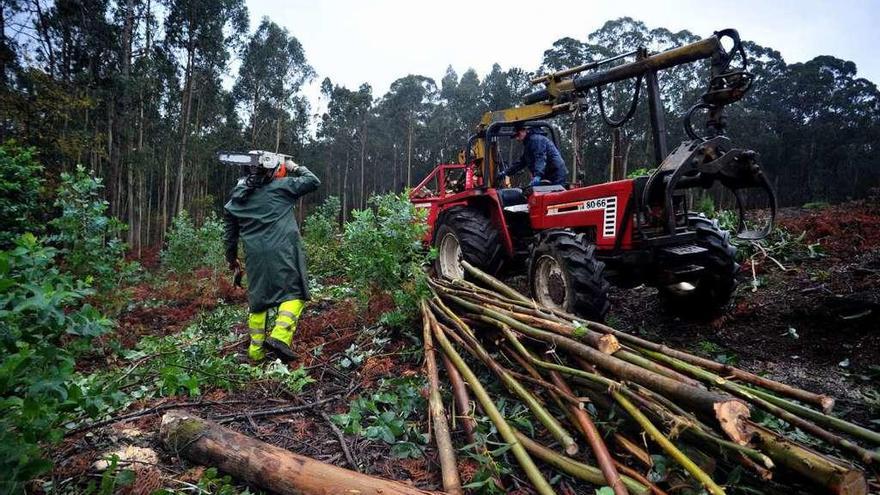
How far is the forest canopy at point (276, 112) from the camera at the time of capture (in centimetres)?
1794

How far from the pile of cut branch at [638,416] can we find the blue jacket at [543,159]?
3309mm

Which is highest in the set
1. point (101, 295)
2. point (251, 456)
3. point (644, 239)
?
point (644, 239)

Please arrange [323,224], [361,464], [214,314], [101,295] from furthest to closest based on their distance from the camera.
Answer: [323,224]
[214,314]
[101,295]
[361,464]

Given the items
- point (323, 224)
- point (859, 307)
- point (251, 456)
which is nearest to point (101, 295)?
point (251, 456)

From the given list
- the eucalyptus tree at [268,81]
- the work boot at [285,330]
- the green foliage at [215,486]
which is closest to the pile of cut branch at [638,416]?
the green foliage at [215,486]

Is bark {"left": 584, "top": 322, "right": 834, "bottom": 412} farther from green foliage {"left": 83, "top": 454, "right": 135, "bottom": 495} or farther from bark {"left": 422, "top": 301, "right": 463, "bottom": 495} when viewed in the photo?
green foliage {"left": 83, "top": 454, "right": 135, "bottom": 495}

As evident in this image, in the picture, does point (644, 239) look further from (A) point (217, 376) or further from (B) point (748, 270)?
(A) point (217, 376)

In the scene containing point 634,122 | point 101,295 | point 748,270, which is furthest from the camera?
point 634,122

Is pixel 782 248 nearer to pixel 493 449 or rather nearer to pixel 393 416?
pixel 493 449

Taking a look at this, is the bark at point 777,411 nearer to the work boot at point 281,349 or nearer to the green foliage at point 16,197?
the work boot at point 281,349

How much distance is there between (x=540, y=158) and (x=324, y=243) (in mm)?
7728

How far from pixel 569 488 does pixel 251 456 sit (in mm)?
1636

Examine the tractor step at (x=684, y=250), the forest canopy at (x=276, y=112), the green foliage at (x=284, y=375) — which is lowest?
the green foliage at (x=284, y=375)

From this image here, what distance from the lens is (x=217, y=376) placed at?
3506 millimetres
